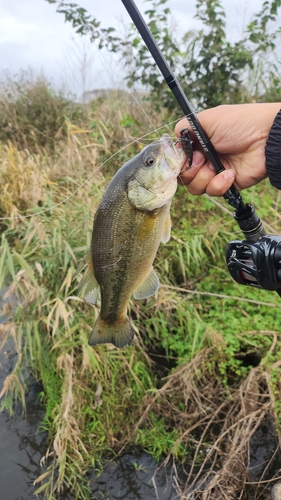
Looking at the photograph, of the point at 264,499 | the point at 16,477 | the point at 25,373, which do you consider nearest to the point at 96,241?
the point at 264,499

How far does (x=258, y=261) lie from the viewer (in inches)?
57.7

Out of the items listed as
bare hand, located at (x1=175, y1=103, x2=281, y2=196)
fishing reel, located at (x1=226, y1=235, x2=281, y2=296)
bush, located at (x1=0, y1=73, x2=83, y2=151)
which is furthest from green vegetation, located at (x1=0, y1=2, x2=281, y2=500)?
bush, located at (x1=0, y1=73, x2=83, y2=151)

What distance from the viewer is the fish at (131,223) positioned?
144 cm

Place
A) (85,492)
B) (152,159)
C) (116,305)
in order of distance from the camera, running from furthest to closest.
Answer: (85,492) < (116,305) < (152,159)

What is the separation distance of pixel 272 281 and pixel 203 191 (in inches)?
22.8

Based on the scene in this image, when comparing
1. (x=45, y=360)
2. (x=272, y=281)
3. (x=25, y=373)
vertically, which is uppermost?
(x=272, y=281)

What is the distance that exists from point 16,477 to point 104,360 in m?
1.01

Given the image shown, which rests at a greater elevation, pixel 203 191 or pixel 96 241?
pixel 96 241

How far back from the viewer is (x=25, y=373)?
3516 millimetres

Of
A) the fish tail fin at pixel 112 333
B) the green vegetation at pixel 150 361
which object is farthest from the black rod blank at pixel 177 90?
the green vegetation at pixel 150 361

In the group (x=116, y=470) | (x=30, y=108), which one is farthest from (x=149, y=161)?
(x=30, y=108)

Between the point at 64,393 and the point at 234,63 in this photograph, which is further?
the point at 234,63

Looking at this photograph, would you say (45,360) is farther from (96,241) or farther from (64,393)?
(96,241)

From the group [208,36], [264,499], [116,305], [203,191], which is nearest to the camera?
[116,305]
